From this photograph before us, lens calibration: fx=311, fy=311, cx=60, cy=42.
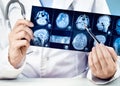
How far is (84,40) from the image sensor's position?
889 millimetres

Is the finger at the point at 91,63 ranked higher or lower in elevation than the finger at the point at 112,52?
lower

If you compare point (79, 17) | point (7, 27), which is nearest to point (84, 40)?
point (79, 17)

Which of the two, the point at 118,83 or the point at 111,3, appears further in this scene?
the point at 111,3

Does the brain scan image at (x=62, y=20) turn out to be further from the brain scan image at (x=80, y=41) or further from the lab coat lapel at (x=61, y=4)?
the lab coat lapel at (x=61, y=4)

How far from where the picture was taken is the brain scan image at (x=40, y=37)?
85 centimetres

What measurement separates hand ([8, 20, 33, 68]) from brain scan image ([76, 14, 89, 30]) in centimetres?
13

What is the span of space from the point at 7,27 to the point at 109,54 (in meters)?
0.38

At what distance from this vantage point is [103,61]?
0.89 meters

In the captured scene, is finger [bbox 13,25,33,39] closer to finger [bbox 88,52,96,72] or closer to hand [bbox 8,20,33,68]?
hand [bbox 8,20,33,68]

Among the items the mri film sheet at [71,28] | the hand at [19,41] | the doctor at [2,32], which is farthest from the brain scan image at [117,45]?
the doctor at [2,32]

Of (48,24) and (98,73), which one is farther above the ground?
(48,24)

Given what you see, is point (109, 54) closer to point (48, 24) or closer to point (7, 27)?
point (48, 24)

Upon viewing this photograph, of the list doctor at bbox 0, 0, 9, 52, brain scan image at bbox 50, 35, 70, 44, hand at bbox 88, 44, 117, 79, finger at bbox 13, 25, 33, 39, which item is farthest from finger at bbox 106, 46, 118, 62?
doctor at bbox 0, 0, 9, 52

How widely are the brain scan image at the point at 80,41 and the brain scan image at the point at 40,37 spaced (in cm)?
8
